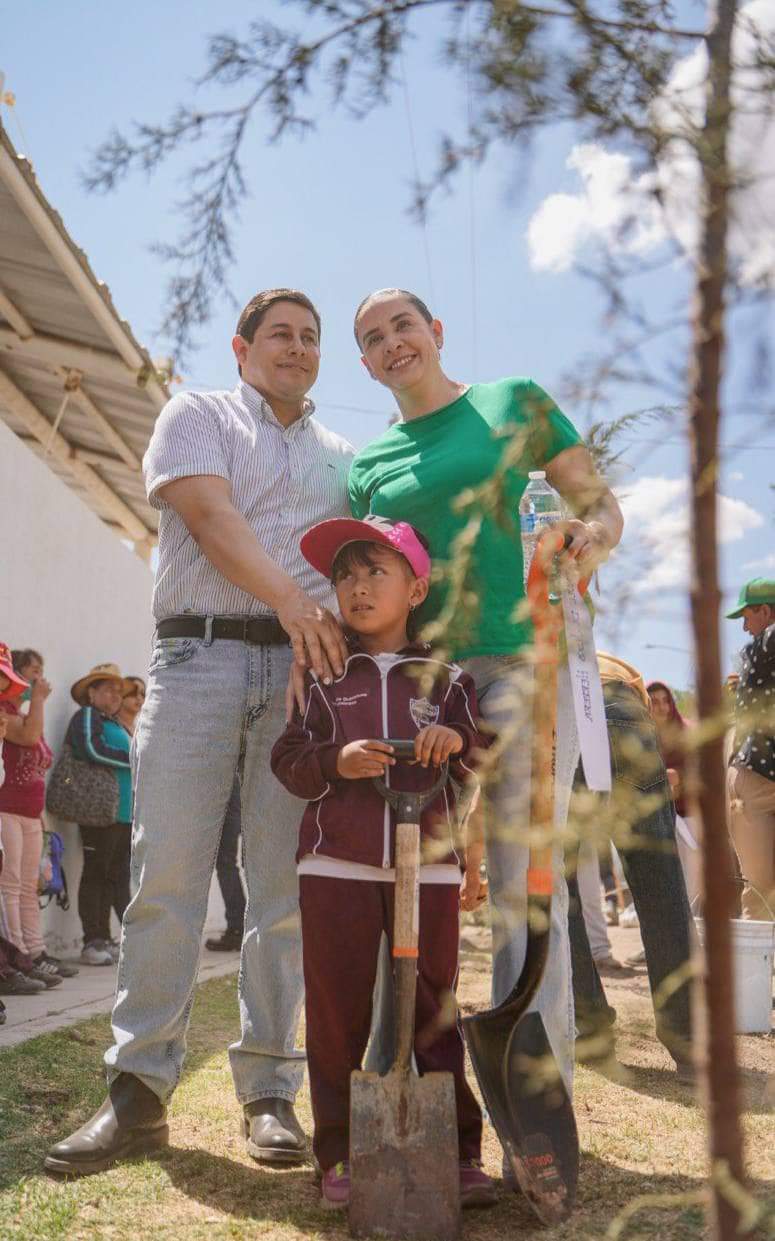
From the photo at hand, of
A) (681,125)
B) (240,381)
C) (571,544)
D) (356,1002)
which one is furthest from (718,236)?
(240,381)

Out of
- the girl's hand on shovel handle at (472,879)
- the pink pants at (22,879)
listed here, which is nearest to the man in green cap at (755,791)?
the girl's hand on shovel handle at (472,879)

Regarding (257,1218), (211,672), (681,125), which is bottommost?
(257,1218)

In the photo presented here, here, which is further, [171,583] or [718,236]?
Answer: [171,583]

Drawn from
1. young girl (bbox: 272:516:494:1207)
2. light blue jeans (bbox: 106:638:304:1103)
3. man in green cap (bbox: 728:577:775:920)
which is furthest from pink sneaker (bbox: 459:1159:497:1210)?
man in green cap (bbox: 728:577:775:920)

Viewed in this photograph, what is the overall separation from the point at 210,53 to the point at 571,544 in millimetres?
1158

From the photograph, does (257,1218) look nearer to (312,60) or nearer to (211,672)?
(211,672)

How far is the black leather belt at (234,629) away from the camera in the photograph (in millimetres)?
2809

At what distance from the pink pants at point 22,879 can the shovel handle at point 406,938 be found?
3860 mm

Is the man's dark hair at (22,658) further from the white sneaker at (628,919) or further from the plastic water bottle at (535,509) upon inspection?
the white sneaker at (628,919)

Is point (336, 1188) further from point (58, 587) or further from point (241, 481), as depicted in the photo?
point (58, 587)

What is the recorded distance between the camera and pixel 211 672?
2.77 m

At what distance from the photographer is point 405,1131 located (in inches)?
86.0

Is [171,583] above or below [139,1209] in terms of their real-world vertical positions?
above

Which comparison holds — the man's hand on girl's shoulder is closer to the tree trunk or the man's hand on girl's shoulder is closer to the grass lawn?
the grass lawn
